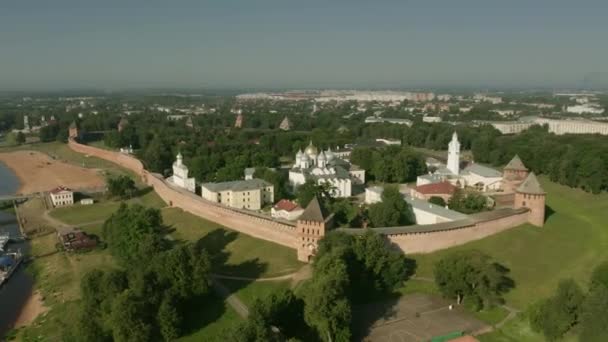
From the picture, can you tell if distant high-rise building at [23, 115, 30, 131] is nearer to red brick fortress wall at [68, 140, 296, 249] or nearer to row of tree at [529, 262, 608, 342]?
red brick fortress wall at [68, 140, 296, 249]

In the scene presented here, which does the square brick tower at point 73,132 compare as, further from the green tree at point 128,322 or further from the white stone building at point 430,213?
the green tree at point 128,322

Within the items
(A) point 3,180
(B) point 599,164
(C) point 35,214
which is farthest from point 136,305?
(A) point 3,180

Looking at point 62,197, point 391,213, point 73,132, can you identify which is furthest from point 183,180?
point 73,132

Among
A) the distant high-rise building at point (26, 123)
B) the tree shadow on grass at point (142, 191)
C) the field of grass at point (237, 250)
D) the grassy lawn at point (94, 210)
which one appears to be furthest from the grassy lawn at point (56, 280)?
the distant high-rise building at point (26, 123)

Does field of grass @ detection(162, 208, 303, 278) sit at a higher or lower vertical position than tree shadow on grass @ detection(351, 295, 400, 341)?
higher

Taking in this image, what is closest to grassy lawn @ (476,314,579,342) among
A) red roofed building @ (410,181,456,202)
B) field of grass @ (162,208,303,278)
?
field of grass @ (162,208,303,278)

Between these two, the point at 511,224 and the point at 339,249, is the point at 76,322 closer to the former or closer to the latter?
the point at 339,249
